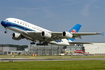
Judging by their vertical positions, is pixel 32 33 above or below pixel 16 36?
above

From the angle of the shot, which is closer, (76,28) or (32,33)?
(32,33)

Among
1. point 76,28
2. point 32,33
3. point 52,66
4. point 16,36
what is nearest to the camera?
point 52,66

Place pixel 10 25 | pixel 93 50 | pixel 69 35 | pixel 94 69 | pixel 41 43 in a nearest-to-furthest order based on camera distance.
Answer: pixel 94 69, pixel 10 25, pixel 69 35, pixel 41 43, pixel 93 50

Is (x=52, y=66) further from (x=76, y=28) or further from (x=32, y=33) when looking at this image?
(x=76, y=28)

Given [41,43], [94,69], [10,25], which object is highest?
[10,25]

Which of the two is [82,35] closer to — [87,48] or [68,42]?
[68,42]

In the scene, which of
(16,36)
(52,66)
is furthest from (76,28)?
(52,66)

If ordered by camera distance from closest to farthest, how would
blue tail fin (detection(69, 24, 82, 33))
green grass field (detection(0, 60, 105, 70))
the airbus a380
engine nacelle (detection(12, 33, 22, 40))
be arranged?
green grass field (detection(0, 60, 105, 70)), the airbus a380, engine nacelle (detection(12, 33, 22, 40)), blue tail fin (detection(69, 24, 82, 33))

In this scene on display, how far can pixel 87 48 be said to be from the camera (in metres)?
139

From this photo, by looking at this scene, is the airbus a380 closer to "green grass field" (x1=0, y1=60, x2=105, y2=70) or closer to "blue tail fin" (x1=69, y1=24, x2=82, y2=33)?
"blue tail fin" (x1=69, y1=24, x2=82, y2=33)

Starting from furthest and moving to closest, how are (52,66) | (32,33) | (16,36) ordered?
1. (16,36)
2. (32,33)
3. (52,66)

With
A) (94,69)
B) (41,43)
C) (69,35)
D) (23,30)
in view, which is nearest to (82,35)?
(69,35)

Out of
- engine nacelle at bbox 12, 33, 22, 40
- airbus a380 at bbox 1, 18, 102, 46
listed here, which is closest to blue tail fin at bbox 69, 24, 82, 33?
airbus a380 at bbox 1, 18, 102, 46

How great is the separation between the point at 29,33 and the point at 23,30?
189 centimetres
